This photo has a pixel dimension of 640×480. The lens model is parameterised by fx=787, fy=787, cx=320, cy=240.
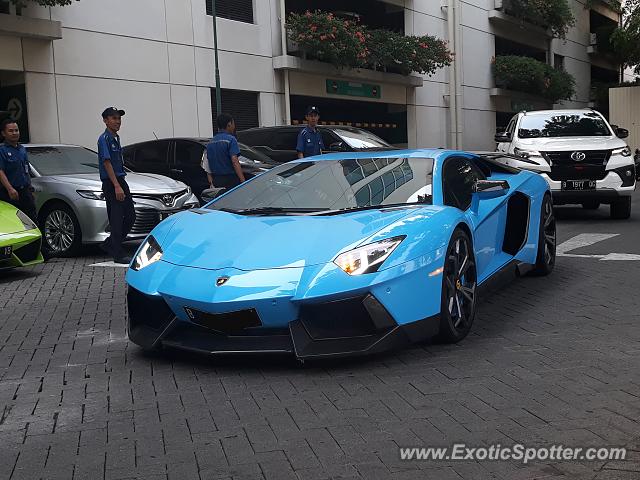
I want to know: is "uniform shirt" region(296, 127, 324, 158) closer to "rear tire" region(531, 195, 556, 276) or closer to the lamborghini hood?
"rear tire" region(531, 195, 556, 276)

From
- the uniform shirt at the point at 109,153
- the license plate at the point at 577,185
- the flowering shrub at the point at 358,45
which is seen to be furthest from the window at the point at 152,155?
the flowering shrub at the point at 358,45

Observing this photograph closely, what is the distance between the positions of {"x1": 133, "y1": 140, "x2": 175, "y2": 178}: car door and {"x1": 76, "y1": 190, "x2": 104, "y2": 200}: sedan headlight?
2.95m

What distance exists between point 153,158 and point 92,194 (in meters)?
3.26

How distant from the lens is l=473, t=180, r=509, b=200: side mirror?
229 inches

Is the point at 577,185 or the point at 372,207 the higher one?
the point at 372,207

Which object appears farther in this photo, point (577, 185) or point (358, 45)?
point (358, 45)

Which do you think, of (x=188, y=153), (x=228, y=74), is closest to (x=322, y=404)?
(x=188, y=153)

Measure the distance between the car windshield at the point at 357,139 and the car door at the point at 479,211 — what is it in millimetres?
7305

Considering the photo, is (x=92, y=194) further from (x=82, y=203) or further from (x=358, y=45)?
(x=358, y=45)

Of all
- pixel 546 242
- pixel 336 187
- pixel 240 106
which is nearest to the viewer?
pixel 336 187

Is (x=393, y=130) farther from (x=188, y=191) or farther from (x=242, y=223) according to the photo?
(x=242, y=223)

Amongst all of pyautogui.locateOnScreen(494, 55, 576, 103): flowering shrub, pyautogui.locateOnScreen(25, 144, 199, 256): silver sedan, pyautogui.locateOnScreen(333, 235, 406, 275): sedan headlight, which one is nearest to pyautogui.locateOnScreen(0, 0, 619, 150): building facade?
pyautogui.locateOnScreen(494, 55, 576, 103): flowering shrub

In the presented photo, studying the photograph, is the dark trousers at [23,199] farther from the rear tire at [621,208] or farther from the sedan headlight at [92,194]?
the rear tire at [621,208]

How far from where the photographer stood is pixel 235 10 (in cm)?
1977
